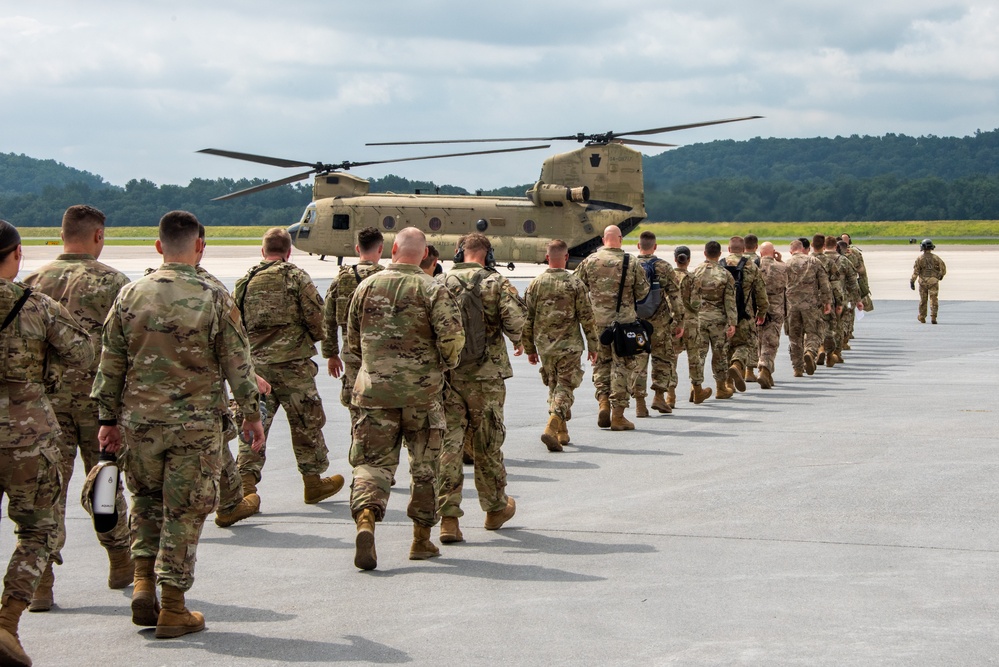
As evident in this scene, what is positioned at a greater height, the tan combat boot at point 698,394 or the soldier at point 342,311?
the soldier at point 342,311

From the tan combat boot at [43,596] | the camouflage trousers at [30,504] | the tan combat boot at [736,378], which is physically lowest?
the tan combat boot at [43,596]

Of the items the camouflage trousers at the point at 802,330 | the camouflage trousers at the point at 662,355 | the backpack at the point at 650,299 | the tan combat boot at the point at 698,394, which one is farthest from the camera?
the camouflage trousers at the point at 802,330

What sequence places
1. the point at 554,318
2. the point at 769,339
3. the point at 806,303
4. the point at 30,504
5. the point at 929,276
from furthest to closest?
1. the point at 929,276
2. the point at 806,303
3. the point at 769,339
4. the point at 554,318
5. the point at 30,504

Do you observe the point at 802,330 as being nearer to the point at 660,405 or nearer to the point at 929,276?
the point at 660,405

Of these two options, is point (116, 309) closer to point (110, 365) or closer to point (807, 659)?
point (110, 365)

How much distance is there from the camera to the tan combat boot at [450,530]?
294 inches

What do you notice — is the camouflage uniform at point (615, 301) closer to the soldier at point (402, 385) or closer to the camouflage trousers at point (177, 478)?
the soldier at point (402, 385)

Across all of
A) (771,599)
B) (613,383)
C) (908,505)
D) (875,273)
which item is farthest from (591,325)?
(875,273)

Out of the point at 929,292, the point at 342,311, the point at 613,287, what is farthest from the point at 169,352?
the point at 929,292

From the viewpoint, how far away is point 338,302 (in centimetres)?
977

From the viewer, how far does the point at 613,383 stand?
39.1 feet

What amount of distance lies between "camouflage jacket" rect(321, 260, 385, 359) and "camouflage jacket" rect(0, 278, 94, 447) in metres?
3.29

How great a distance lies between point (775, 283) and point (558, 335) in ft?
21.0

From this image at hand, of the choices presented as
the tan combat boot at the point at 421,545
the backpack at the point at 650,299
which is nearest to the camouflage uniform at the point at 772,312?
the backpack at the point at 650,299
